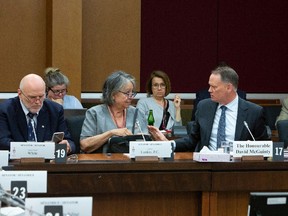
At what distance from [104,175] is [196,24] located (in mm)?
5772

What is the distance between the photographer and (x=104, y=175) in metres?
5.18

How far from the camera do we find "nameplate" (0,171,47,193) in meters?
4.24

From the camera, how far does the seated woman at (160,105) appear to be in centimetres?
860

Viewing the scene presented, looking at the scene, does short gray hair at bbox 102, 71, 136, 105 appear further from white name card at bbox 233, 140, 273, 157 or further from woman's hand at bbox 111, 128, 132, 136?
white name card at bbox 233, 140, 273, 157

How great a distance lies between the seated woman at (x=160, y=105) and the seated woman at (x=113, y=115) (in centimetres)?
190

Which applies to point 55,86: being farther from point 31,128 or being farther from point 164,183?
point 164,183

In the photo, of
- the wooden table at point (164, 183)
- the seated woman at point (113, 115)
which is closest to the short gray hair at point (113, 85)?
the seated woman at point (113, 115)

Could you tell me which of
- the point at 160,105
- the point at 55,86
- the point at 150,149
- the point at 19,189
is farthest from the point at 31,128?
the point at 160,105

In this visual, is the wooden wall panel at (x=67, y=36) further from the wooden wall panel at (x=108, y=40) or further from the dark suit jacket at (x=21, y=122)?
the dark suit jacket at (x=21, y=122)

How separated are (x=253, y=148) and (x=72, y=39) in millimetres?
4464

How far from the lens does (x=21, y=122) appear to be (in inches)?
230

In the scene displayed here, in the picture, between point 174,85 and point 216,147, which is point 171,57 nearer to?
point 174,85

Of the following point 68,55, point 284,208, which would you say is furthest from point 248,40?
point 284,208

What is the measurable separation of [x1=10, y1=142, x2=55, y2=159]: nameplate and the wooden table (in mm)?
100
